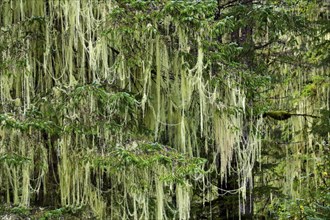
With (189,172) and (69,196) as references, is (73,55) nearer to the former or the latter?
(69,196)

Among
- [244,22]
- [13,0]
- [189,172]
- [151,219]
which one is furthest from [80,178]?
[244,22]

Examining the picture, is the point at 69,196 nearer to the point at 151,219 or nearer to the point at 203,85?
the point at 151,219

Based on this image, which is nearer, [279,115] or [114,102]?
[114,102]

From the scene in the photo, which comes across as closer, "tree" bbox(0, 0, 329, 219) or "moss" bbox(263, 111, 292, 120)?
"tree" bbox(0, 0, 329, 219)

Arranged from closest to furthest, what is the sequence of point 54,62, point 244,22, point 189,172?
point 189,172 < point 54,62 < point 244,22

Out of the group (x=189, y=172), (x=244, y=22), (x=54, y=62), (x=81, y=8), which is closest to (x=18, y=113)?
(x=54, y=62)

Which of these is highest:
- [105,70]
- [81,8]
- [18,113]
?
[81,8]

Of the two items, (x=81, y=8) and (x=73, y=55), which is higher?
(x=81, y=8)

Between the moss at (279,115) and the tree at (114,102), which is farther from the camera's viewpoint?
the moss at (279,115)

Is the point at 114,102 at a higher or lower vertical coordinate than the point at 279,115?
higher

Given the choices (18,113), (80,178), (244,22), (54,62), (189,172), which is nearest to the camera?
(189,172)

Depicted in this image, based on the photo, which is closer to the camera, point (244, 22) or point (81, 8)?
point (81, 8)

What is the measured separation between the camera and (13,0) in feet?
14.6

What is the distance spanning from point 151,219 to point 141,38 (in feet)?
5.58
